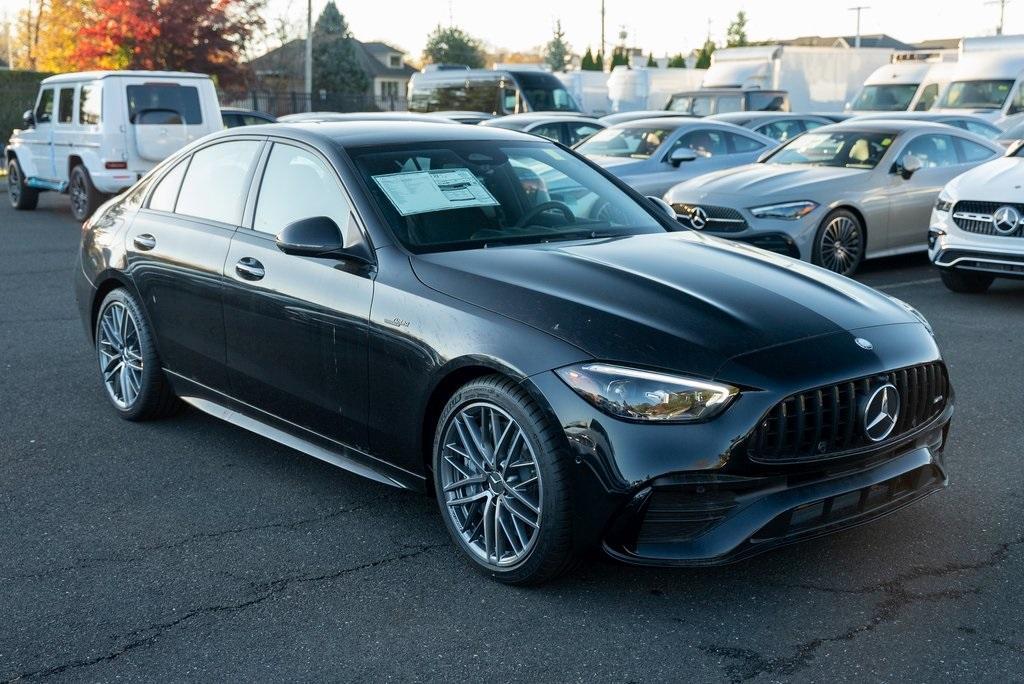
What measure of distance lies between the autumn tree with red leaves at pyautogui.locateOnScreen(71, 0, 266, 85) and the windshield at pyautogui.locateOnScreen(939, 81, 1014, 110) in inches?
765

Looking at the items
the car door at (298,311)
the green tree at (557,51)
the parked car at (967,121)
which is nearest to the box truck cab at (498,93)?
the parked car at (967,121)

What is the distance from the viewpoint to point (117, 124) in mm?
15391

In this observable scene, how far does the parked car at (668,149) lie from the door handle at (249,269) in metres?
9.25

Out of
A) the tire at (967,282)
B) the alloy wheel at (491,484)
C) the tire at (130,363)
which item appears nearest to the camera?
the alloy wheel at (491,484)

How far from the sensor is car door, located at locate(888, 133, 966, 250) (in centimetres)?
1137

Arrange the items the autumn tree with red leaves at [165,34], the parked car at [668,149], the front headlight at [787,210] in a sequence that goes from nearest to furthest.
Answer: the front headlight at [787,210]
the parked car at [668,149]
the autumn tree with red leaves at [165,34]

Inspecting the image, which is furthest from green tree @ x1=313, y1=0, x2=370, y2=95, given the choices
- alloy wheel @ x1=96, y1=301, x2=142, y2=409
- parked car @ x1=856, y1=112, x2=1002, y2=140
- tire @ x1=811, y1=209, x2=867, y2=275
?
alloy wheel @ x1=96, y1=301, x2=142, y2=409

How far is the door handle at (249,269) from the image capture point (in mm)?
5000

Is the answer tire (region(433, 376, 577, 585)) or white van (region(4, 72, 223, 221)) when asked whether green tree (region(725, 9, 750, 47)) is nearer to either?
white van (region(4, 72, 223, 221))

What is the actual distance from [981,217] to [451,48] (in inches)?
3204

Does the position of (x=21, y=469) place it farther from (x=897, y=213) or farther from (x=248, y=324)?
(x=897, y=213)

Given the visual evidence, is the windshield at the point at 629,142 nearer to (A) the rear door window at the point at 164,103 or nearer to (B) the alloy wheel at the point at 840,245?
(B) the alloy wheel at the point at 840,245

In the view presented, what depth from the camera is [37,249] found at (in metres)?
13.4

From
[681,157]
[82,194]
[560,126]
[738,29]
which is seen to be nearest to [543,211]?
[681,157]
